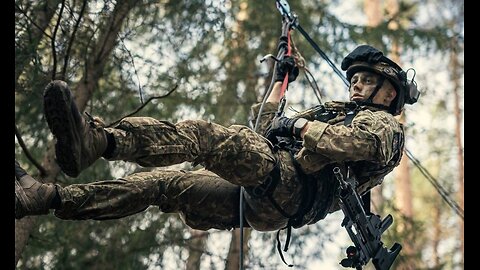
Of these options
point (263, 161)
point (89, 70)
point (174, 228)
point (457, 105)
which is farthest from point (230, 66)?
point (457, 105)

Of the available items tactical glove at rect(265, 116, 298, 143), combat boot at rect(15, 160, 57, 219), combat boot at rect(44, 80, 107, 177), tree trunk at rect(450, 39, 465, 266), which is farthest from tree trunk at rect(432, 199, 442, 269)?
combat boot at rect(44, 80, 107, 177)

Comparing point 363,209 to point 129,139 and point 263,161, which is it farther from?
point 129,139

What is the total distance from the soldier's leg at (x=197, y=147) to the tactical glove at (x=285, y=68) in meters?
1.20

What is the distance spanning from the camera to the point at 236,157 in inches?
179

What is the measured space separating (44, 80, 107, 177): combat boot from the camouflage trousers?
0.60 ft

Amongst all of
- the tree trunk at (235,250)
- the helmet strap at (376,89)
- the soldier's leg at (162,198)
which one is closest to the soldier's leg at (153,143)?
the soldier's leg at (162,198)

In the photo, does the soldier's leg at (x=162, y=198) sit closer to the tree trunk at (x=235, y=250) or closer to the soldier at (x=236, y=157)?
the soldier at (x=236, y=157)

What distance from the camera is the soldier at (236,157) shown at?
411 centimetres

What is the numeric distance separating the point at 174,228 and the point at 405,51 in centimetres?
415

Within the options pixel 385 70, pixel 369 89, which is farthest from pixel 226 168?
pixel 385 70

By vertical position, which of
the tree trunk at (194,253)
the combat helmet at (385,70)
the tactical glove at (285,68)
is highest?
the tactical glove at (285,68)

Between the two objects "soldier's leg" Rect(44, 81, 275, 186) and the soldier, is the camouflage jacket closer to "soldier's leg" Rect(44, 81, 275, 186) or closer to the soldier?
the soldier

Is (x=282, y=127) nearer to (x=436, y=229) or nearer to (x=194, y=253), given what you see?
(x=194, y=253)

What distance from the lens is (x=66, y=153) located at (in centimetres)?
391
